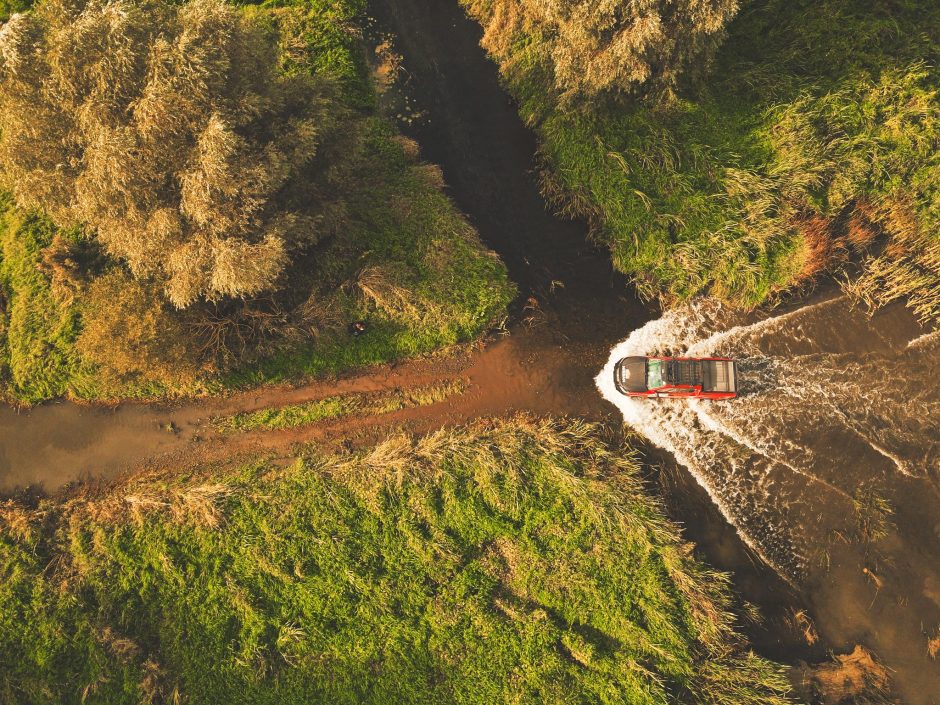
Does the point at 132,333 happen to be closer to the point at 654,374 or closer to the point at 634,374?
the point at 634,374

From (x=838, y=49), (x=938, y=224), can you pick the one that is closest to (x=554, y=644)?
(x=938, y=224)

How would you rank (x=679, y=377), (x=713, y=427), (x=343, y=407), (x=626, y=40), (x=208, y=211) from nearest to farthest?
(x=208, y=211) < (x=626, y=40) < (x=679, y=377) < (x=343, y=407) < (x=713, y=427)

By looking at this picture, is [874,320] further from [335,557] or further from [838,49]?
[335,557]

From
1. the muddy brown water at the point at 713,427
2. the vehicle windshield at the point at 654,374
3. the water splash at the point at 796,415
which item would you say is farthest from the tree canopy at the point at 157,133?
the water splash at the point at 796,415

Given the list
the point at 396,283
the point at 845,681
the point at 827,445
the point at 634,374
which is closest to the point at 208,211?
the point at 396,283

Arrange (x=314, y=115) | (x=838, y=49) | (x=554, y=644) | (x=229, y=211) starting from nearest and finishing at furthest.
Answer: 1. (x=229, y=211)
2. (x=314, y=115)
3. (x=554, y=644)
4. (x=838, y=49)

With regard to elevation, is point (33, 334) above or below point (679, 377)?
above
